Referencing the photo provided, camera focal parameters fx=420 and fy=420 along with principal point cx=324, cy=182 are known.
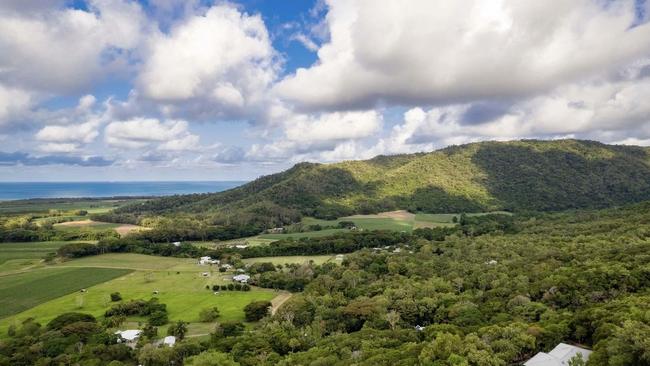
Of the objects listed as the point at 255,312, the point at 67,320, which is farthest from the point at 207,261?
the point at 67,320

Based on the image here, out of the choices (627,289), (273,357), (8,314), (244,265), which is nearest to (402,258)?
(244,265)

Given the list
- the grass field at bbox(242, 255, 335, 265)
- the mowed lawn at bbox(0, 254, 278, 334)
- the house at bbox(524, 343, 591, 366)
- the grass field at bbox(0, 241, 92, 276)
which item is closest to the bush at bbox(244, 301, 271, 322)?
the mowed lawn at bbox(0, 254, 278, 334)

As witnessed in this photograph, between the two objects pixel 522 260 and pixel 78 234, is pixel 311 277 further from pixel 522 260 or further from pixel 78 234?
pixel 78 234

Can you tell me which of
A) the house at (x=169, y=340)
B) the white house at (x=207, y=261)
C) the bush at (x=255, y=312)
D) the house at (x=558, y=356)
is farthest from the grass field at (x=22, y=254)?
the house at (x=558, y=356)

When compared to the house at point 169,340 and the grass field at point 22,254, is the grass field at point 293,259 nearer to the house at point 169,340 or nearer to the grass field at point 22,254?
the house at point 169,340

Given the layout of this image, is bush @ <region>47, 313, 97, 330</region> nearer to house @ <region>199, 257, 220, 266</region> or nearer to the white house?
house @ <region>199, 257, 220, 266</region>
